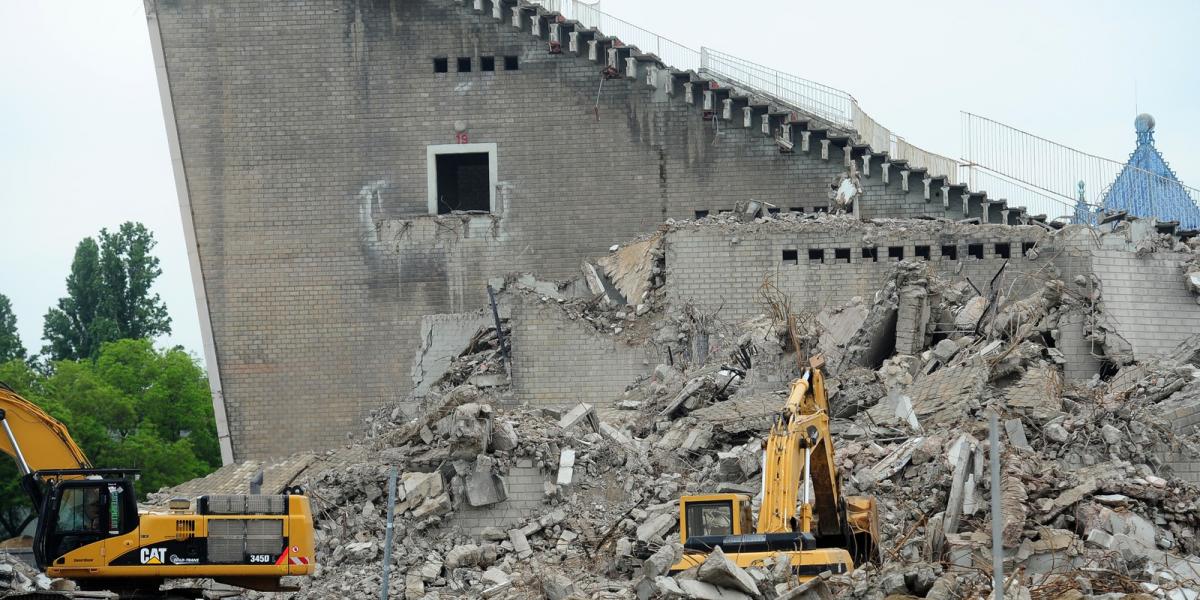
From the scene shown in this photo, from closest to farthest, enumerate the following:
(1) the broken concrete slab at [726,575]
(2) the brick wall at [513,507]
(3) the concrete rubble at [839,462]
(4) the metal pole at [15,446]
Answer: (1) the broken concrete slab at [726,575]
(3) the concrete rubble at [839,462]
(4) the metal pole at [15,446]
(2) the brick wall at [513,507]

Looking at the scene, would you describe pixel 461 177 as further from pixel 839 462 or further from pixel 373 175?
pixel 839 462

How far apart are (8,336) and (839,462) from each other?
4486 cm

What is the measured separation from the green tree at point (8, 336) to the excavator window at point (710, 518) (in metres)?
45.4

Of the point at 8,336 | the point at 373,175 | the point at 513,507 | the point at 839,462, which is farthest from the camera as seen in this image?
the point at 8,336

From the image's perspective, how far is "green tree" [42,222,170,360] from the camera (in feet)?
208

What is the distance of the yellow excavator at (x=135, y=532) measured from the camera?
2173 centimetres

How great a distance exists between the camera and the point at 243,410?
36.8 m

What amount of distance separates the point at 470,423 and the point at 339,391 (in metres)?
10.7

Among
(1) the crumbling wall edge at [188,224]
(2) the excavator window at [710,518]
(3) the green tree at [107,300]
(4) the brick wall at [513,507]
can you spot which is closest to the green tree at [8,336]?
(3) the green tree at [107,300]

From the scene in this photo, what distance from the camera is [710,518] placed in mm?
21266

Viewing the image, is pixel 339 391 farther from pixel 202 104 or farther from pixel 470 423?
pixel 470 423

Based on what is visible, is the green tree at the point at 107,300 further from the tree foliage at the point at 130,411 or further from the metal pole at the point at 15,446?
the metal pole at the point at 15,446

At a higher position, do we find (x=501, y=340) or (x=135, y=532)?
(x=501, y=340)

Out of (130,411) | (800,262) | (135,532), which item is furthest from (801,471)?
(130,411)
